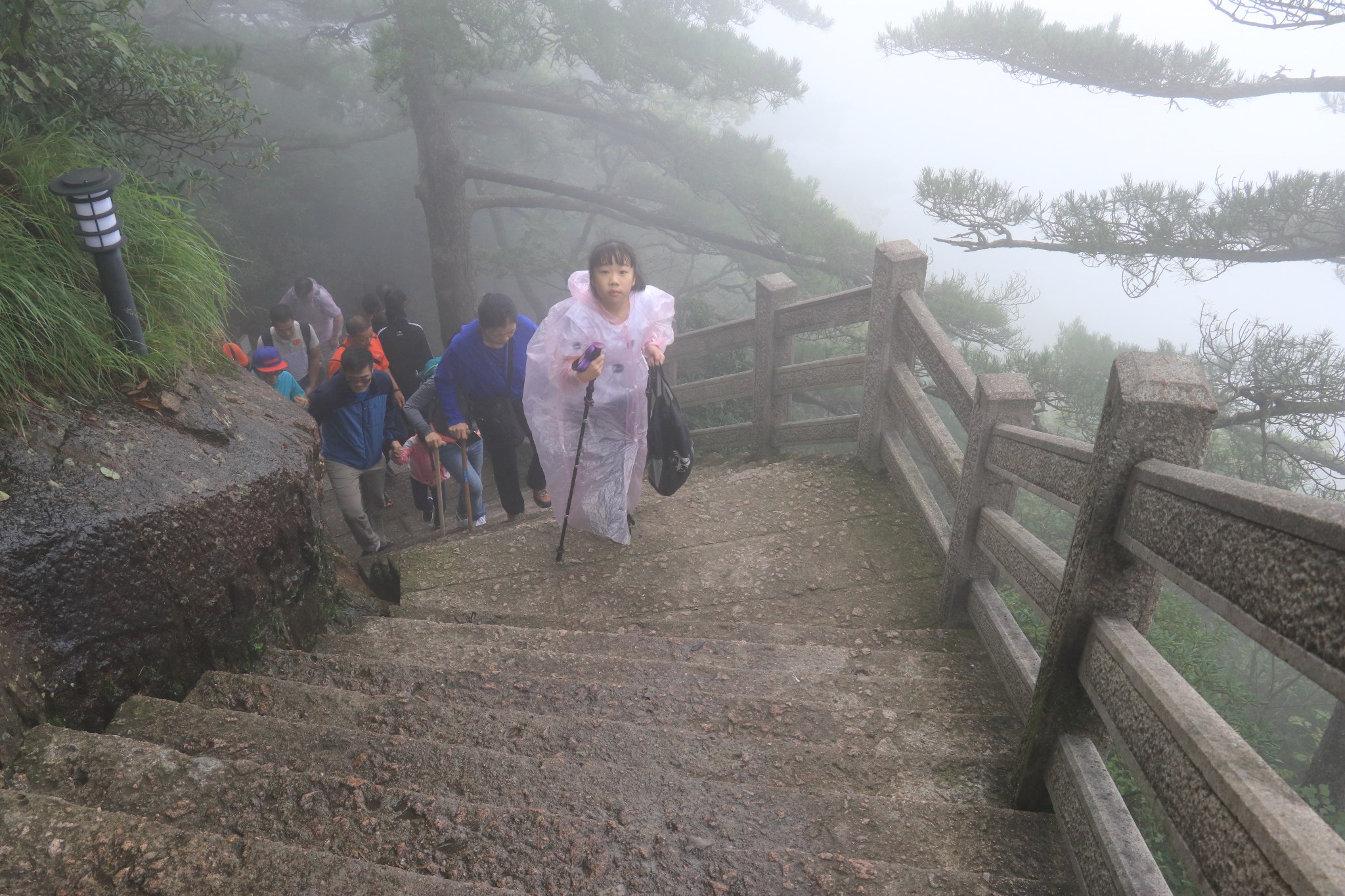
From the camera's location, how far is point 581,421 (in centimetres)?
444

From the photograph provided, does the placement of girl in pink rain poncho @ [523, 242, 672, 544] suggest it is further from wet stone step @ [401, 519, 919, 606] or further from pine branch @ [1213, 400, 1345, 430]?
pine branch @ [1213, 400, 1345, 430]

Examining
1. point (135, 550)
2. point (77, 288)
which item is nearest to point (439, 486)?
point (77, 288)

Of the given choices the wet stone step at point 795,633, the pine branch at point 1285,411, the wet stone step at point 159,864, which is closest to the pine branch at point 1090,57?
the pine branch at point 1285,411

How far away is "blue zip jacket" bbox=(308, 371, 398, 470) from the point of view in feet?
16.1

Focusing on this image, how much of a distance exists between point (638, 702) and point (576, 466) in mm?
1952

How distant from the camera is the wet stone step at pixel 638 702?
2.37m

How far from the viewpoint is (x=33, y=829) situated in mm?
1535

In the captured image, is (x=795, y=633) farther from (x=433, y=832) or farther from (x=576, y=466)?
(x=433, y=832)

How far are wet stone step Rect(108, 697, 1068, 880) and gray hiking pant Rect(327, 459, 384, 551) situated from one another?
10.4 ft

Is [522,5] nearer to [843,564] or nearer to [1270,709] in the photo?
[843,564]

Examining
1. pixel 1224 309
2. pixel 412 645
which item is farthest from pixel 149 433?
pixel 1224 309

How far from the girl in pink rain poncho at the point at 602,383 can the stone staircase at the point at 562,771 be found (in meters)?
1.05

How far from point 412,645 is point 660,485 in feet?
5.56

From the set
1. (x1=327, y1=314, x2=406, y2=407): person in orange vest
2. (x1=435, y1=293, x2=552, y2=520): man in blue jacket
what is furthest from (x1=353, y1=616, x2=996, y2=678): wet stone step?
(x1=327, y1=314, x2=406, y2=407): person in orange vest
